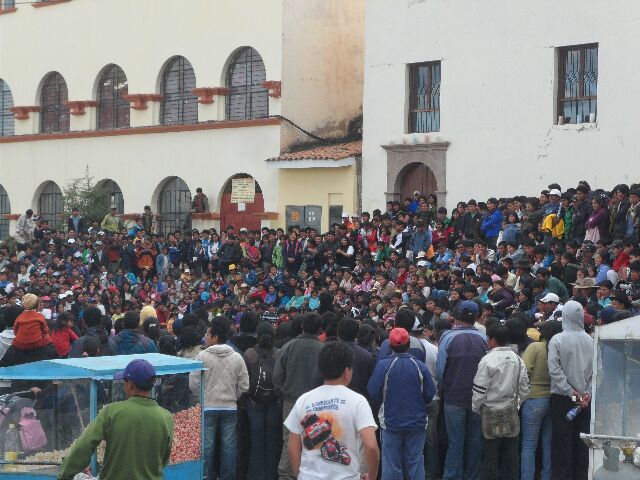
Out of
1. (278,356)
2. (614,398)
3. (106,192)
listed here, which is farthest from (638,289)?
(106,192)

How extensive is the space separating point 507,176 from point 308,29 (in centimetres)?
770

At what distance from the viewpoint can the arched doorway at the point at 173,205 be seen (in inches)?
1309

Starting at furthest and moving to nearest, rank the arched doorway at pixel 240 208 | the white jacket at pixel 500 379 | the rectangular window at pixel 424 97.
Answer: the arched doorway at pixel 240 208, the rectangular window at pixel 424 97, the white jacket at pixel 500 379

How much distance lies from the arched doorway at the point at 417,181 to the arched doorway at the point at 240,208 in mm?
4447

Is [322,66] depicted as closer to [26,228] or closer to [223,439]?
[26,228]

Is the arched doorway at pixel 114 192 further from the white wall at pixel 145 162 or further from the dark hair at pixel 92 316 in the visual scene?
the dark hair at pixel 92 316

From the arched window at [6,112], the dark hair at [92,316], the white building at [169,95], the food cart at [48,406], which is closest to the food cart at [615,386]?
the food cart at [48,406]

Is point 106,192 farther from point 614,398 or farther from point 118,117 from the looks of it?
point 614,398

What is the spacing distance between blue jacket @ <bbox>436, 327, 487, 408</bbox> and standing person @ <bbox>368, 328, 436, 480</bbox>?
1229mm

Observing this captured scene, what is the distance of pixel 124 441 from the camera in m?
8.66

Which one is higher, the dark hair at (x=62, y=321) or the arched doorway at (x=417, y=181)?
the arched doorway at (x=417, y=181)

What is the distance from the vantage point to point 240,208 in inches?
1247

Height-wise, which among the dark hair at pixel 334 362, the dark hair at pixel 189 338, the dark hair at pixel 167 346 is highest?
the dark hair at pixel 334 362

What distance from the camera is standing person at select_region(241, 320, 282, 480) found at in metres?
13.9
